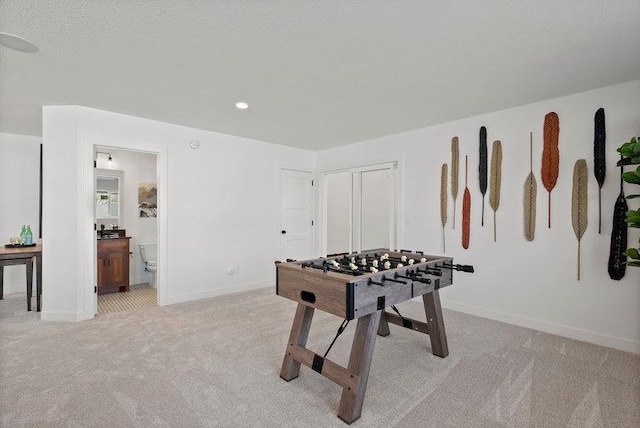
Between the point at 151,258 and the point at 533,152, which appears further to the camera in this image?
the point at 151,258

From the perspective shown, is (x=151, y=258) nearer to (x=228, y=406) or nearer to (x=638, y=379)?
(x=228, y=406)

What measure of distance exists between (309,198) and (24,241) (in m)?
4.00

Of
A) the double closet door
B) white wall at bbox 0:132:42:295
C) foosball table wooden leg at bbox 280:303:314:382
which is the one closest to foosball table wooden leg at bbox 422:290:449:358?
foosball table wooden leg at bbox 280:303:314:382

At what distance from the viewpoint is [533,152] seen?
122 inches

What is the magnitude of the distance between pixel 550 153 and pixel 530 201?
50 centimetres

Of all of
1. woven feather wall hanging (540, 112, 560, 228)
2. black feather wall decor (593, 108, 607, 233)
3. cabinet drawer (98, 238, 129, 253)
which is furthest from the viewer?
cabinet drawer (98, 238, 129, 253)

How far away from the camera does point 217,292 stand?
4.24 meters

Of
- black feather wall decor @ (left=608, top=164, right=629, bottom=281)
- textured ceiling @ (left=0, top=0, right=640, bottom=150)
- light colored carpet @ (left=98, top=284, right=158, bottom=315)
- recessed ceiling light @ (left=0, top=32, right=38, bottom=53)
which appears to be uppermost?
textured ceiling @ (left=0, top=0, right=640, bottom=150)

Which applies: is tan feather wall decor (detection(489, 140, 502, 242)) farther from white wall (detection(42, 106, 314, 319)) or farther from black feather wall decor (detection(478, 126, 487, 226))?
white wall (detection(42, 106, 314, 319))

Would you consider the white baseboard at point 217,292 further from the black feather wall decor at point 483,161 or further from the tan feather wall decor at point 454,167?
the black feather wall decor at point 483,161

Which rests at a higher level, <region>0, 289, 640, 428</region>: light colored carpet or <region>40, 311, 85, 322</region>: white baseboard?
<region>40, 311, 85, 322</region>: white baseboard

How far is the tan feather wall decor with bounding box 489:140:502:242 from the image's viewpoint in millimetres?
3328

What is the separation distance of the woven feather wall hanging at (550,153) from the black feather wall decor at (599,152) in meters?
0.28

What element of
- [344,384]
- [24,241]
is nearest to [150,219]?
[24,241]
